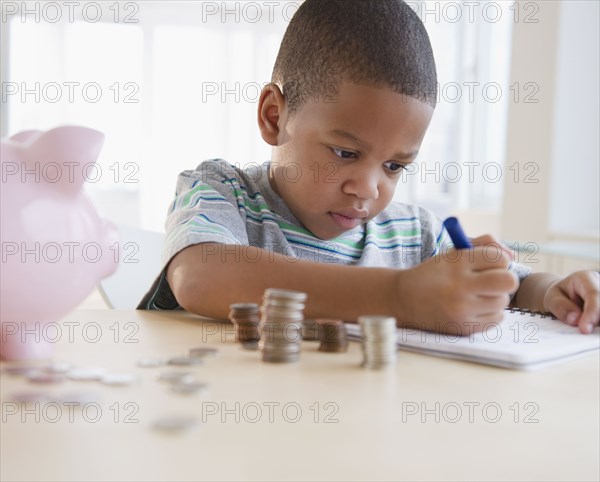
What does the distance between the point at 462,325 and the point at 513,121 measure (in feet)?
9.96

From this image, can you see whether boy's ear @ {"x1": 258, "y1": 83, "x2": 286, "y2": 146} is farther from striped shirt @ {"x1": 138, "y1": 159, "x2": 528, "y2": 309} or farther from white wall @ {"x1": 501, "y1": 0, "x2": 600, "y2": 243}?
white wall @ {"x1": 501, "y1": 0, "x2": 600, "y2": 243}

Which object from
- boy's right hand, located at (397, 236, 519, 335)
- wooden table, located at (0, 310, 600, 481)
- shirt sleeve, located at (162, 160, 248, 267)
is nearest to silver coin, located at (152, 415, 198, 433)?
wooden table, located at (0, 310, 600, 481)

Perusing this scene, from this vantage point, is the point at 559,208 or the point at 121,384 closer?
the point at 121,384

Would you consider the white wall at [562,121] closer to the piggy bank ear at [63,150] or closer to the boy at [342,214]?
the boy at [342,214]

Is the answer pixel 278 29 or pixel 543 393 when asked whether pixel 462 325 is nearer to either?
pixel 543 393

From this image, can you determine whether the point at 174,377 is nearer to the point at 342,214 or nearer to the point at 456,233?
the point at 456,233

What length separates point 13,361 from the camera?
60 cm

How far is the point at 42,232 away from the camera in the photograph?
1.89 feet

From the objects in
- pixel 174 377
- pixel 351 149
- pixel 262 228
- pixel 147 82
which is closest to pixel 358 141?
pixel 351 149

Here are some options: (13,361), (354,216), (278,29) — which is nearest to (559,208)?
(354,216)

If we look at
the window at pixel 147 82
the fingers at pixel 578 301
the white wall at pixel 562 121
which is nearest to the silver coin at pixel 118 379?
the fingers at pixel 578 301

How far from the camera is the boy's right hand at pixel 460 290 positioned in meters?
0.72

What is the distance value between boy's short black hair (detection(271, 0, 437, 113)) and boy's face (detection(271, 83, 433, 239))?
21 millimetres

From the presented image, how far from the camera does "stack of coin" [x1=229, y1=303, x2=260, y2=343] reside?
71 cm
